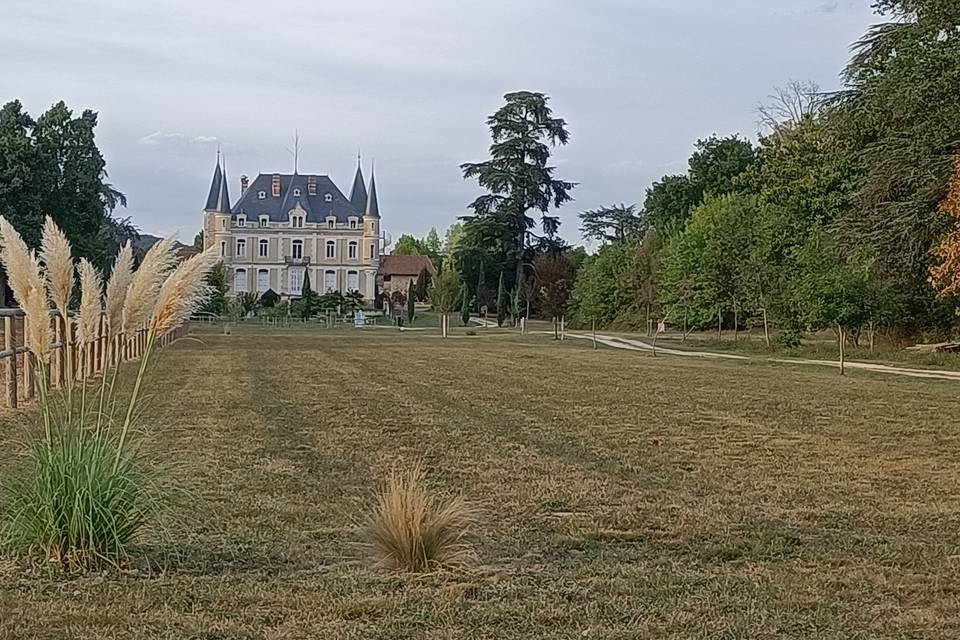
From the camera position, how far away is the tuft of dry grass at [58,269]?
559cm

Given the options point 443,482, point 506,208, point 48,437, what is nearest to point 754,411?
point 443,482

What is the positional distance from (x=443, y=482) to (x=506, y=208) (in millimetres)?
62648

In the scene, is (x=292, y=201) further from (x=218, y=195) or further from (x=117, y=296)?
(x=117, y=296)

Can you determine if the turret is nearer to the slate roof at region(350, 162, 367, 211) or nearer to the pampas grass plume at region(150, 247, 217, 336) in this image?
the slate roof at region(350, 162, 367, 211)

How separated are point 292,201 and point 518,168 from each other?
132 feet

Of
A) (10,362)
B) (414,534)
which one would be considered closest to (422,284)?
(10,362)

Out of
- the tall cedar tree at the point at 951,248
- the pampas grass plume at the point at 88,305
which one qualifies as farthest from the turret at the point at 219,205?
the pampas grass plume at the point at 88,305

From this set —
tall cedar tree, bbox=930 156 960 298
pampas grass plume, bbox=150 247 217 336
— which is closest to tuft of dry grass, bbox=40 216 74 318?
pampas grass plume, bbox=150 247 217 336

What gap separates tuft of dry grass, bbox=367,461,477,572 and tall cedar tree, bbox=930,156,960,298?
70.9ft

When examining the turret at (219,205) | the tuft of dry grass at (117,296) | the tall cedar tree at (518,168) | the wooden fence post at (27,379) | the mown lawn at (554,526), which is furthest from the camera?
the turret at (219,205)

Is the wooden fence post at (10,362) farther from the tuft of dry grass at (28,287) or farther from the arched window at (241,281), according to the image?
the arched window at (241,281)

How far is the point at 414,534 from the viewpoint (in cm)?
589

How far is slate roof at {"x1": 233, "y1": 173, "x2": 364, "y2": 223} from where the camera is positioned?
10581cm

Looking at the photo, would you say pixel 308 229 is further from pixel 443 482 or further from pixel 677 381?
pixel 443 482
